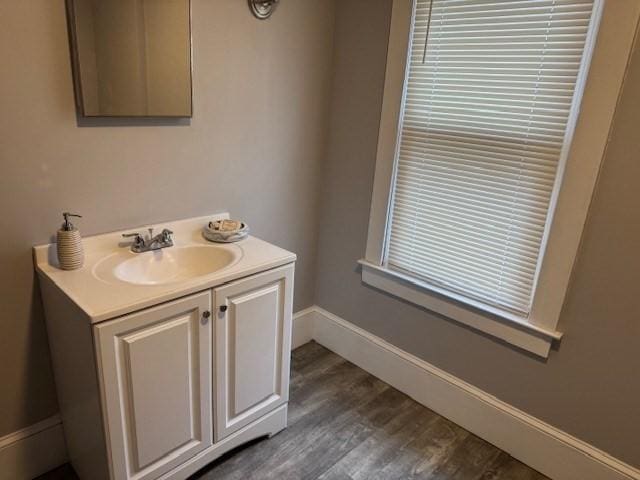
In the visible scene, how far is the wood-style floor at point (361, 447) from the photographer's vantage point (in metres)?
1.76

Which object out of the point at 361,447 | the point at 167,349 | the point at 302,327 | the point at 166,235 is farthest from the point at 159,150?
the point at 361,447

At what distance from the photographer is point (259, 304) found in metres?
1.66

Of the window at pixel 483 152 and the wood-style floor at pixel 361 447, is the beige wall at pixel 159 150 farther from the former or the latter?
the wood-style floor at pixel 361 447

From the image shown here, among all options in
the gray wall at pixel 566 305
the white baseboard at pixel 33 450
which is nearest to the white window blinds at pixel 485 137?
the gray wall at pixel 566 305

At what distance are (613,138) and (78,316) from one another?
1.75 meters

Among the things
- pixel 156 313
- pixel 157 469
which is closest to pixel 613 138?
pixel 156 313

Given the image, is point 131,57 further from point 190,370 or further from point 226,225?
point 190,370

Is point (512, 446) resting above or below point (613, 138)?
below

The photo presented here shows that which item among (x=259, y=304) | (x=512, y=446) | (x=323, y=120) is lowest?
(x=512, y=446)

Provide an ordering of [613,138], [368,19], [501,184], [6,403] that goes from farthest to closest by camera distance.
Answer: [368,19], [501,184], [6,403], [613,138]

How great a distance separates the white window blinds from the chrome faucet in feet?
3.43

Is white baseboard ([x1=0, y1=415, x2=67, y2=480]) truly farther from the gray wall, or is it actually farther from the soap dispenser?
the gray wall

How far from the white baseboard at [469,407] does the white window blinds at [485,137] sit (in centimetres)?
45

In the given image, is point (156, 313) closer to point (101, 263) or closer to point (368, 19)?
point (101, 263)
